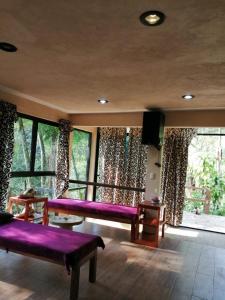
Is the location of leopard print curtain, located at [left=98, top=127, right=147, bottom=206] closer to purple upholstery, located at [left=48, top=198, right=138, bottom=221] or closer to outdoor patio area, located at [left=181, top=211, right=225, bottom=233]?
outdoor patio area, located at [left=181, top=211, right=225, bottom=233]

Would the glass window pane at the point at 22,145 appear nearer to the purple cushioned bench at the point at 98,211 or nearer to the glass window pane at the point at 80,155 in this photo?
the purple cushioned bench at the point at 98,211

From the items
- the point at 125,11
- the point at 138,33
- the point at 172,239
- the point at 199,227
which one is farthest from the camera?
the point at 199,227

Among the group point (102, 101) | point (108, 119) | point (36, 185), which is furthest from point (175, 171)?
point (36, 185)

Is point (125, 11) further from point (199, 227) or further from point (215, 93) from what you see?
point (199, 227)

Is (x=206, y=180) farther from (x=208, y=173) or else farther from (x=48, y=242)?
(x=48, y=242)

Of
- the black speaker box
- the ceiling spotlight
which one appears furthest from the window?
the black speaker box

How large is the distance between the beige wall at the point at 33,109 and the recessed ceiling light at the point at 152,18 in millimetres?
2986

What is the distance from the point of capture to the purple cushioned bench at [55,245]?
2.35 meters

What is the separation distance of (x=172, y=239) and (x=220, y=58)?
3292mm

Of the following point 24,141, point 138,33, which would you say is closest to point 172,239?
point 24,141

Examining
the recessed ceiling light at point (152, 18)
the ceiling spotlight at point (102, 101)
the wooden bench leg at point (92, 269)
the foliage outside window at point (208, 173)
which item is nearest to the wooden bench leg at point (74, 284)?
the wooden bench leg at point (92, 269)

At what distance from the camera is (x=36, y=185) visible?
5035 millimetres

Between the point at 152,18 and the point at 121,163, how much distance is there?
469cm

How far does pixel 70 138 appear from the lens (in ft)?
18.8
